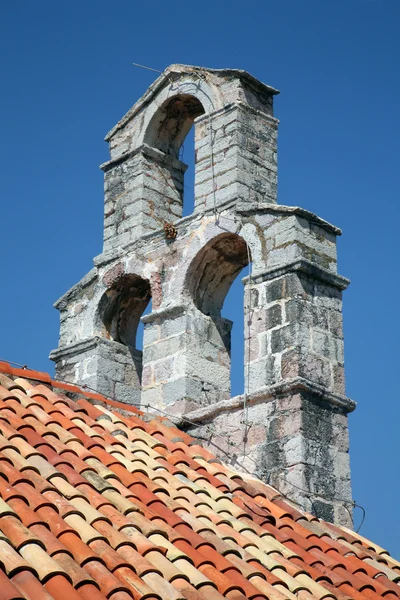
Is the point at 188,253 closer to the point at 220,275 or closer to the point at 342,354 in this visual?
the point at 220,275

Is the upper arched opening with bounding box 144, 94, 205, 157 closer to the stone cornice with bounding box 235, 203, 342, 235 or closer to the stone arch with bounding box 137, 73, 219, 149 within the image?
the stone arch with bounding box 137, 73, 219, 149

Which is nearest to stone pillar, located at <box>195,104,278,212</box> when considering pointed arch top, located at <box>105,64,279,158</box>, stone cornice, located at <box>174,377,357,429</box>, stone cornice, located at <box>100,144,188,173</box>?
pointed arch top, located at <box>105,64,279,158</box>

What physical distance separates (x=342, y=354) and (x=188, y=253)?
1.36m

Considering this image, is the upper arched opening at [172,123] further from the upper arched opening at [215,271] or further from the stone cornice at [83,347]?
the stone cornice at [83,347]

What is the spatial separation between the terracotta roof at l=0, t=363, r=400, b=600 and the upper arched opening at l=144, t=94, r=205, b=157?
2.60m

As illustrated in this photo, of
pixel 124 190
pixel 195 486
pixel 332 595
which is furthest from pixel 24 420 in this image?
pixel 124 190

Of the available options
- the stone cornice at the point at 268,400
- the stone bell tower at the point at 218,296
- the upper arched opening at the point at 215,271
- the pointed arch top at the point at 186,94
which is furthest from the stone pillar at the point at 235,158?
the stone cornice at the point at 268,400

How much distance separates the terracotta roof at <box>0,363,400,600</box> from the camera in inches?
183

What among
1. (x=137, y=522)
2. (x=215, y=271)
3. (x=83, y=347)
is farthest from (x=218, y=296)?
(x=137, y=522)

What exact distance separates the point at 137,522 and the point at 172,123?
454 centimetres

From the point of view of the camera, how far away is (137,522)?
541 cm

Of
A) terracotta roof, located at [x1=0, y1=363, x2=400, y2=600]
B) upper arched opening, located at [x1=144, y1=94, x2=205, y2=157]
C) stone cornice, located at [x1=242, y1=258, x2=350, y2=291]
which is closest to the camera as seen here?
terracotta roof, located at [x1=0, y1=363, x2=400, y2=600]

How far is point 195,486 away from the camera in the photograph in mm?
6414

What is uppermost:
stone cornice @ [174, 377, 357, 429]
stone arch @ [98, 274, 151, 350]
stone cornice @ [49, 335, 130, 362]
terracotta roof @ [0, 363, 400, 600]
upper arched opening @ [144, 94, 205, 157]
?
upper arched opening @ [144, 94, 205, 157]
